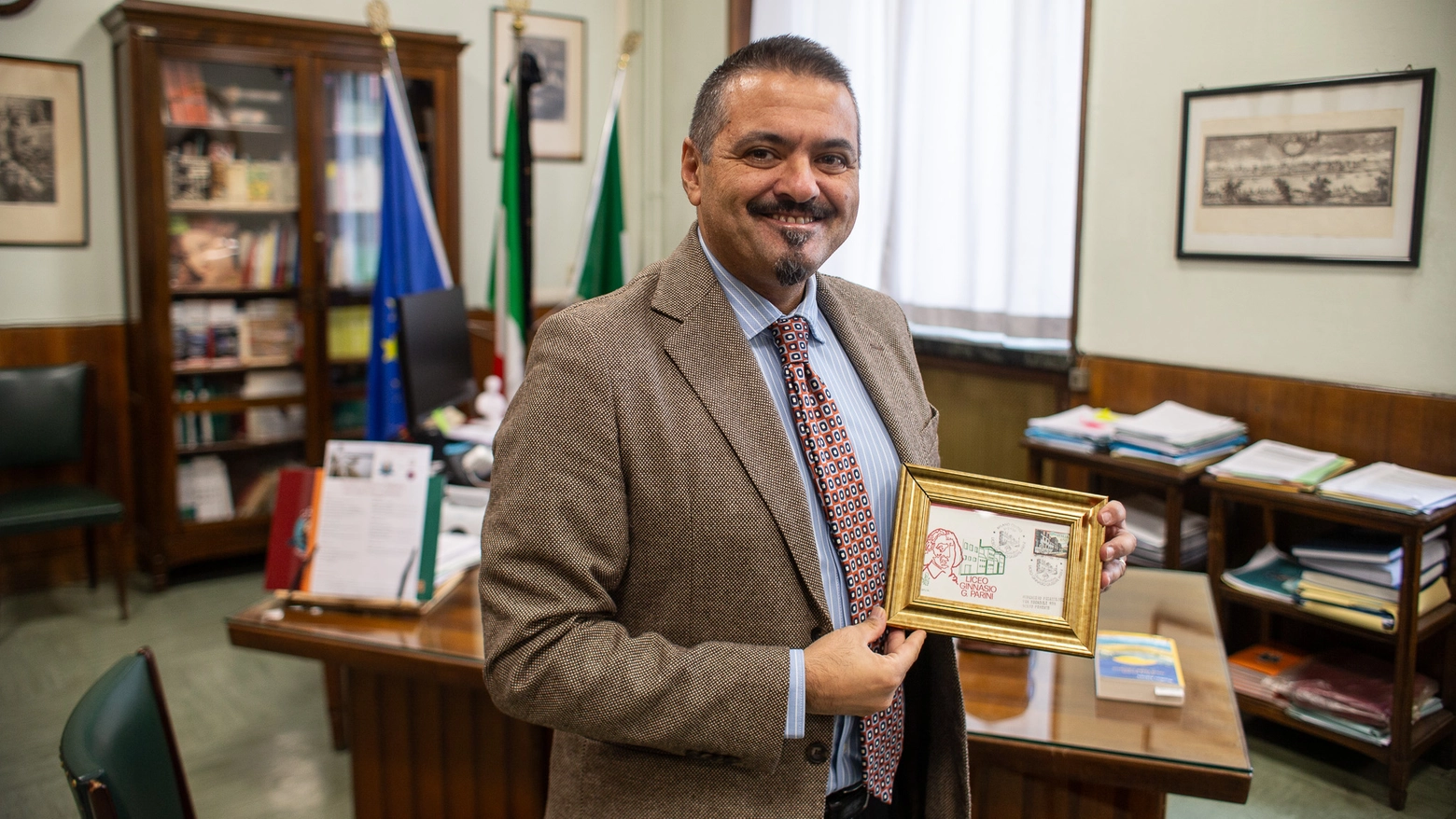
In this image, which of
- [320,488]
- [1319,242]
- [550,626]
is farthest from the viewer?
[1319,242]

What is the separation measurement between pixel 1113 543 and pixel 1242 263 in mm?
2212

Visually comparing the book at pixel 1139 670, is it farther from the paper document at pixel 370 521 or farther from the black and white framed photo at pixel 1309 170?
the black and white framed photo at pixel 1309 170

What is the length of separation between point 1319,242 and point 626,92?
12.2 feet

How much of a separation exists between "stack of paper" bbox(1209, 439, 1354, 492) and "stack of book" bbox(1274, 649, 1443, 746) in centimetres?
55

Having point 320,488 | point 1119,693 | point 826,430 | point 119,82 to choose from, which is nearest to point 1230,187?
point 1119,693

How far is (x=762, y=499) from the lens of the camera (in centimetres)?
107

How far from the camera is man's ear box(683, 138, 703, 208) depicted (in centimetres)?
119

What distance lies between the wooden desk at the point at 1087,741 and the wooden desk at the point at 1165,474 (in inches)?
46.0

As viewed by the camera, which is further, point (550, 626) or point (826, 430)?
point (826, 430)

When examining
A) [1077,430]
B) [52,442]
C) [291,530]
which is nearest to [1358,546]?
[1077,430]

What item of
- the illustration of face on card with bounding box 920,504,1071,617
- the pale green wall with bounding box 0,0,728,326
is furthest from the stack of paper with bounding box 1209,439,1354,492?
the pale green wall with bounding box 0,0,728,326

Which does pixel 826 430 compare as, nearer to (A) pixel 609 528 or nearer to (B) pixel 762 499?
(B) pixel 762 499

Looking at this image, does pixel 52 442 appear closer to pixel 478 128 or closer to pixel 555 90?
pixel 478 128

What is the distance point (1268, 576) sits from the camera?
287 cm
